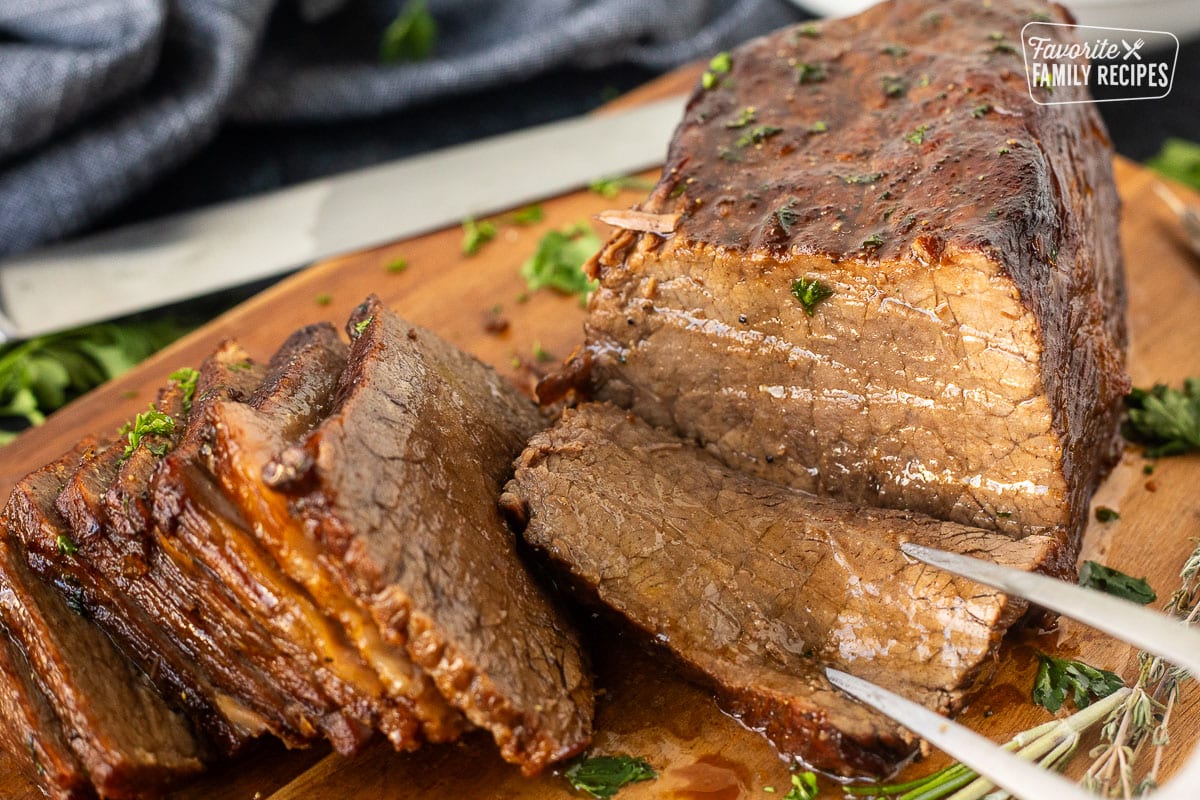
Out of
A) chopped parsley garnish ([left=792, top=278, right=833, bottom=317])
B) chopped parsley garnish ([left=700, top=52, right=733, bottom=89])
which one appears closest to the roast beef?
chopped parsley garnish ([left=792, top=278, right=833, bottom=317])

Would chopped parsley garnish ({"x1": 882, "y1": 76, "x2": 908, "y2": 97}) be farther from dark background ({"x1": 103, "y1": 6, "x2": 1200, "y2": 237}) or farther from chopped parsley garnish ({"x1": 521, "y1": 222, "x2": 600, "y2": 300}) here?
dark background ({"x1": 103, "y1": 6, "x2": 1200, "y2": 237})

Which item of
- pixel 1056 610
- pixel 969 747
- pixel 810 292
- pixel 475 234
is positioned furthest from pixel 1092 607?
pixel 475 234

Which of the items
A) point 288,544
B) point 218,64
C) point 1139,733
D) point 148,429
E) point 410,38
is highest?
point 218,64

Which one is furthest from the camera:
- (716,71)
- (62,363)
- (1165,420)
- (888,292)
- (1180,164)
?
(1180,164)

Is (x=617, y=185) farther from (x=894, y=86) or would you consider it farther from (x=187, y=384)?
(x=187, y=384)

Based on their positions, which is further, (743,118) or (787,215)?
(743,118)

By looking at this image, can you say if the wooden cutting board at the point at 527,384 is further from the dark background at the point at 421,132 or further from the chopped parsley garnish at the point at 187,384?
the dark background at the point at 421,132
